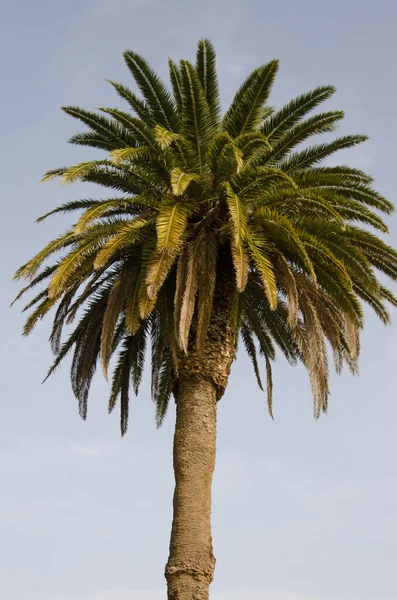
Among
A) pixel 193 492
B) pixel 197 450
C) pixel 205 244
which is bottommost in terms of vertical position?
pixel 193 492

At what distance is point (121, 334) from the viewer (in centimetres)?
2112

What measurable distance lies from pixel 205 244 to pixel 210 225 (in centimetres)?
58

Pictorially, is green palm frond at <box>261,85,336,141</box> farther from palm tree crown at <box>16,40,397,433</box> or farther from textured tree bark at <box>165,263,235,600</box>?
textured tree bark at <box>165,263,235,600</box>

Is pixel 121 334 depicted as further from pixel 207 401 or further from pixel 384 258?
pixel 384 258

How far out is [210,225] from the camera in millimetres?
18031

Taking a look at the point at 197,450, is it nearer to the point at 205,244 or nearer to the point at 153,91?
the point at 205,244

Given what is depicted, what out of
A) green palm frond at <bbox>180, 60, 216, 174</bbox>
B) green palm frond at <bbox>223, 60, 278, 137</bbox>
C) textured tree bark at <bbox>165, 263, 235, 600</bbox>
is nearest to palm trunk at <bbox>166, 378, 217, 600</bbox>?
textured tree bark at <bbox>165, 263, 235, 600</bbox>

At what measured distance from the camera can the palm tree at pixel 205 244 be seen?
16.6 metres

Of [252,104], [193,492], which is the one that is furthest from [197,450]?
[252,104]

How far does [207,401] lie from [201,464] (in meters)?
→ 1.27

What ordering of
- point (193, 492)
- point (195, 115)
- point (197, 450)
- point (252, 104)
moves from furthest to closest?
point (252, 104) → point (195, 115) → point (197, 450) → point (193, 492)

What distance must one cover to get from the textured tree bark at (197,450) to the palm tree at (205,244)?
1.0 inches

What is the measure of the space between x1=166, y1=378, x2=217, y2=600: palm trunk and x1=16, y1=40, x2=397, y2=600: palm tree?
0.02m

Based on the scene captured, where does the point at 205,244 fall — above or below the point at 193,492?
above
